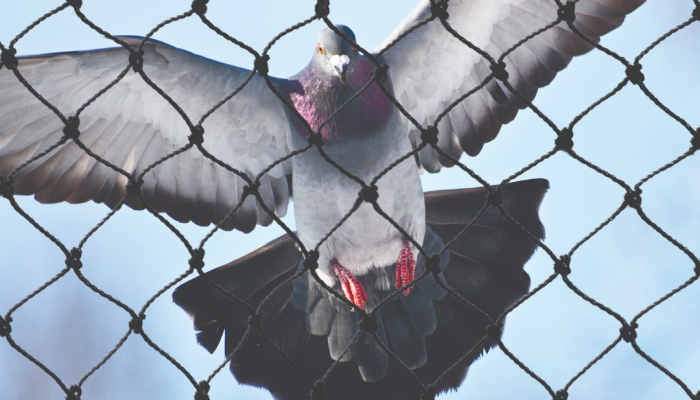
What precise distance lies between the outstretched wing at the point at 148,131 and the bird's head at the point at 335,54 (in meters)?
0.29

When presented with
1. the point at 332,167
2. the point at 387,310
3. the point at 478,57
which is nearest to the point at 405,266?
the point at 387,310

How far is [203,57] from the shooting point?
10.4 feet

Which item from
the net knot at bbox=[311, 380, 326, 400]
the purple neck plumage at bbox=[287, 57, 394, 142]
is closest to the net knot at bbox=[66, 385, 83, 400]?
the net knot at bbox=[311, 380, 326, 400]

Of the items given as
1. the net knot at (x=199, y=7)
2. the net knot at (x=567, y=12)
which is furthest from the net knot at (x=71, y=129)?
the net knot at (x=567, y=12)

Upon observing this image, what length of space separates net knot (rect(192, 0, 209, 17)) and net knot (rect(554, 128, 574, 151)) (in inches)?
47.7

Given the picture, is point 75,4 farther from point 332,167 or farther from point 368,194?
point 332,167

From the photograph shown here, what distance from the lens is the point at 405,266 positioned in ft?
12.4

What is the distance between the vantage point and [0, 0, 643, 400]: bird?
10.6 feet

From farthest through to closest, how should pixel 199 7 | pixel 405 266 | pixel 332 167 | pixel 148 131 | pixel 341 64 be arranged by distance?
1. pixel 405 266
2. pixel 148 131
3. pixel 332 167
4. pixel 341 64
5. pixel 199 7

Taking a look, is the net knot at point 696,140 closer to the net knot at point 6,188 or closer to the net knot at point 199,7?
the net knot at point 199,7

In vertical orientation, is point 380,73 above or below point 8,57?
above

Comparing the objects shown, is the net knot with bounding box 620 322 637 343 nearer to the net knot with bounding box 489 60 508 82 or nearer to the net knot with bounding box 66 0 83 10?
the net knot with bounding box 489 60 508 82

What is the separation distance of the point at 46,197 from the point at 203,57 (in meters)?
1.09

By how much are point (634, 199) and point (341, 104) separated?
152cm
